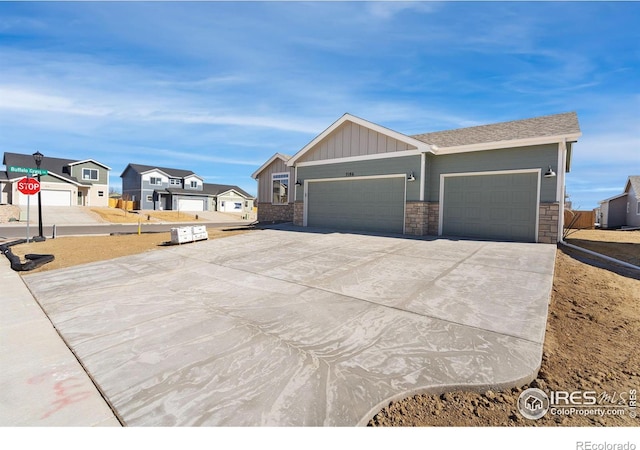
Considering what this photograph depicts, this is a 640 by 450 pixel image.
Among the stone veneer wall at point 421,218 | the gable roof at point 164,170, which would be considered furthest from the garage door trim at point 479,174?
the gable roof at point 164,170

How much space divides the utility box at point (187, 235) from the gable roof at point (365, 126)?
6.37 metres

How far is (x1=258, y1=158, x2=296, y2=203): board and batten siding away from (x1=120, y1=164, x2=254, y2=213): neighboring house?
26630 millimetres

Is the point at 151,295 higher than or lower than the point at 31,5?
lower

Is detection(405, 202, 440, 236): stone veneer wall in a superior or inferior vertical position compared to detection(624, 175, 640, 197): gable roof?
inferior

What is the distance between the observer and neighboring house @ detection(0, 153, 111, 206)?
29.3 m

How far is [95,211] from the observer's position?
3000cm

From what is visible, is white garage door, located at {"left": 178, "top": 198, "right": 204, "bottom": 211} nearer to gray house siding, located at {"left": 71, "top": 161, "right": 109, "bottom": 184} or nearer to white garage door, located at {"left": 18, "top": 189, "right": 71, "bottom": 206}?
gray house siding, located at {"left": 71, "top": 161, "right": 109, "bottom": 184}

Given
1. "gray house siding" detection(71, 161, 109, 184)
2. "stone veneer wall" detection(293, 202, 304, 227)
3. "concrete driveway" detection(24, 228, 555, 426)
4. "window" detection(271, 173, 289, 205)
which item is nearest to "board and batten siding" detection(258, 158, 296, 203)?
"window" detection(271, 173, 289, 205)

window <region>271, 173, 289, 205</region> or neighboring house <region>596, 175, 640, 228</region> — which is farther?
neighboring house <region>596, 175, 640, 228</region>

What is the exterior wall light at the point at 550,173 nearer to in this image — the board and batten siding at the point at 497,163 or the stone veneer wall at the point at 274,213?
the board and batten siding at the point at 497,163
